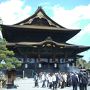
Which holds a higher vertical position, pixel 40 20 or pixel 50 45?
pixel 40 20

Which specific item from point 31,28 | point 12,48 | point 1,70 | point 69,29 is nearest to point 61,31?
point 69,29

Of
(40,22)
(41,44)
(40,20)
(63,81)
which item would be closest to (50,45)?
(41,44)

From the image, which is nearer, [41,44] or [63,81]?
[63,81]

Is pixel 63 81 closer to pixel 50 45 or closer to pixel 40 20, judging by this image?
pixel 50 45

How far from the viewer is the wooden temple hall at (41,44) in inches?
1869

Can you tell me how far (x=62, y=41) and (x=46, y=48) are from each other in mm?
7871

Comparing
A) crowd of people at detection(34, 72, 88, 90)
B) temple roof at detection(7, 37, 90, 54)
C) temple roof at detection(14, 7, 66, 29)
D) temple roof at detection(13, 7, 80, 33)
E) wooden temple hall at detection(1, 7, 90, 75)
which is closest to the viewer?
crowd of people at detection(34, 72, 88, 90)

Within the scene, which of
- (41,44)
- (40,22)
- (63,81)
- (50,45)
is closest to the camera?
(63,81)

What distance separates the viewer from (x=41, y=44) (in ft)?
154

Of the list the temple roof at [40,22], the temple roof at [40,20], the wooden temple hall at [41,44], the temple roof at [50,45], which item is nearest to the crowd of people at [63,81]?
the wooden temple hall at [41,44]

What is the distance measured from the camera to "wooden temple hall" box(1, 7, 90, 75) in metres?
47.5

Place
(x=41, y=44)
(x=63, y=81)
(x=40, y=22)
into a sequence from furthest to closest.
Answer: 1. (x=40, y=22)
2. (x=41, y=44)
3. (x=63, y=81)

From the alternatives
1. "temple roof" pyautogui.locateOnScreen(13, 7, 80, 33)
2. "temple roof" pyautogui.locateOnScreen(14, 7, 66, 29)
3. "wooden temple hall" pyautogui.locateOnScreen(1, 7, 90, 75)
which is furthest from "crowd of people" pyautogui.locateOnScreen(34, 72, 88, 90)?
"temple roof" pyautogui.locateOnScreen(14, 7, 66, 29)

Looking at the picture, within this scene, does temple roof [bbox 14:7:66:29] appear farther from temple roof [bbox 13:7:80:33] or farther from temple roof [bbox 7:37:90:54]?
temple roof [bbox 7:37:90:54]
